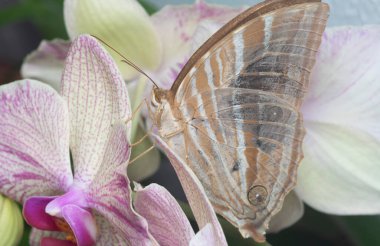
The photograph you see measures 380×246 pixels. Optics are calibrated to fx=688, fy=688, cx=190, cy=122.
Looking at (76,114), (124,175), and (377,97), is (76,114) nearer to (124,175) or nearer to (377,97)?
(124,175)

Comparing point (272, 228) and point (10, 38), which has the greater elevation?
point (272, 228)

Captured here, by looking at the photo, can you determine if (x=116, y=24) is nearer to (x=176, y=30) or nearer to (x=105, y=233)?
(x=176, y=30)

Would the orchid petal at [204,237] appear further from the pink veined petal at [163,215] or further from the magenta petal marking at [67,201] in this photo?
the magenta petal marking at [67,201]

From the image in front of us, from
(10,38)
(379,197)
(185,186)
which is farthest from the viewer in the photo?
(10,38)

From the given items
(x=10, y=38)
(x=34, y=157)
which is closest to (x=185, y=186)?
(x=34, y=157)

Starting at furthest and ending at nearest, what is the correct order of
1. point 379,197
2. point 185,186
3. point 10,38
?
point 10,38 < point 379,197 < point 185,186

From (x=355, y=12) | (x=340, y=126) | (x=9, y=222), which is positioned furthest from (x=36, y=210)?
(x=355, y=12)
